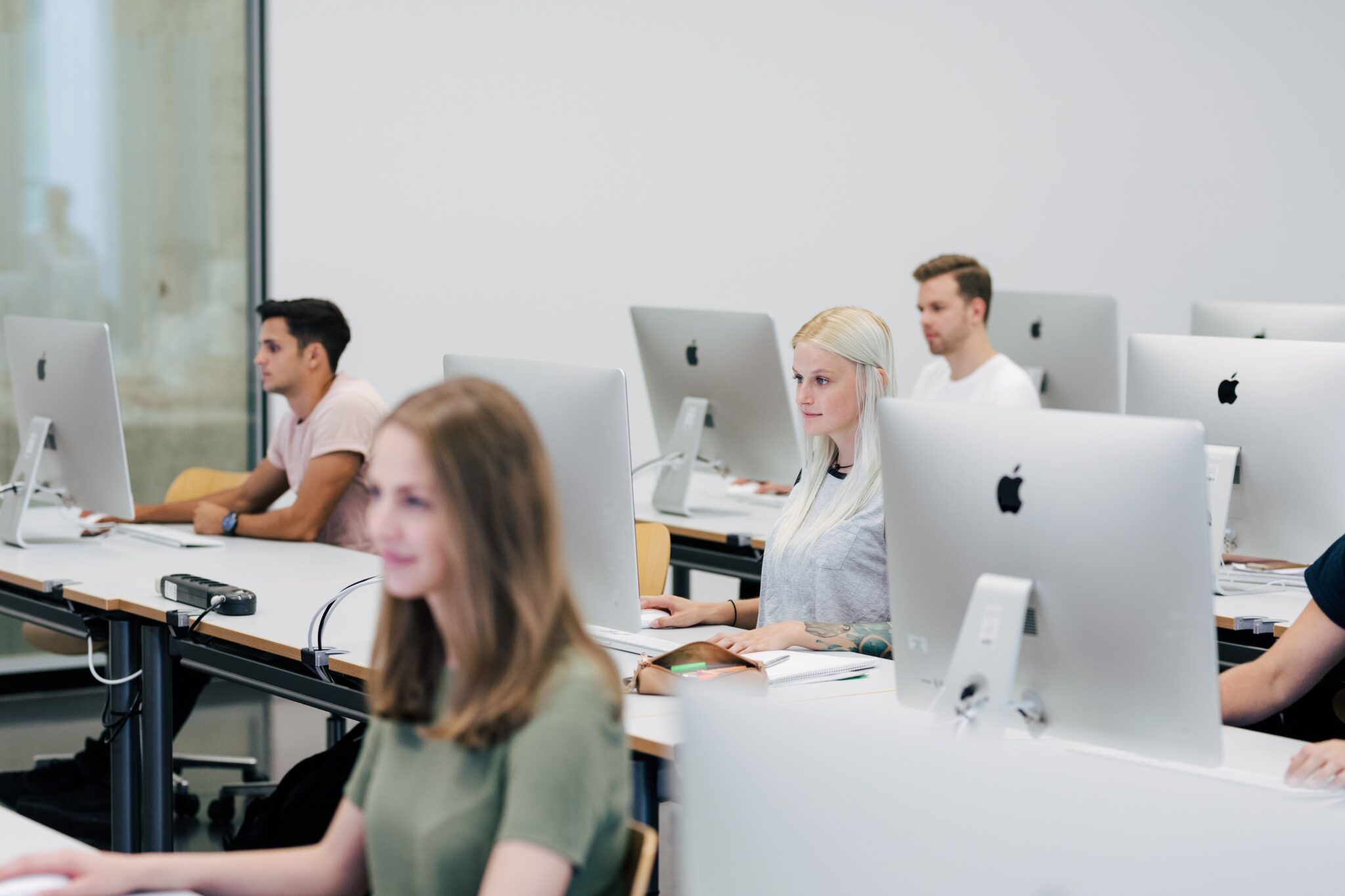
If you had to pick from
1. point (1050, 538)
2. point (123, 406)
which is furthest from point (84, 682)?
point (1050, 538)

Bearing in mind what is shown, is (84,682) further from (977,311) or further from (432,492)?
(432,492)

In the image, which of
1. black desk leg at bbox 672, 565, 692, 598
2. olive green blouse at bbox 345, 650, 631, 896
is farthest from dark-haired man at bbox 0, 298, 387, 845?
olive green blouse at bbox 345, 650, 631, 896

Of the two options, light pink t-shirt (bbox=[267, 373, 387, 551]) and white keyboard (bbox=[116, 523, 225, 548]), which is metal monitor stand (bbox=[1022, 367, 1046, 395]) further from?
white keyboard (bbox=[116, 523, 225, 548])

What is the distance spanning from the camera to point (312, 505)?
3.42 metres

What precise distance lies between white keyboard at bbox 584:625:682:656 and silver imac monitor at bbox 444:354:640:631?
0.50 ft

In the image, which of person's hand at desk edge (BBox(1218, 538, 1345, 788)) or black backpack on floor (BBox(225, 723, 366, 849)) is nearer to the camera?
person's hand at desk edge (BBox(1218, 538, 1345, 788))

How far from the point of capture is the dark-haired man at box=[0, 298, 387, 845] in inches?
135

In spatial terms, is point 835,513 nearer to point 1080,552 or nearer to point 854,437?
point 854,437

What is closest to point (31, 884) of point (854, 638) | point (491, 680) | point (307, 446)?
point (491, 680)

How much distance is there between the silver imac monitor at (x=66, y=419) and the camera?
10.2ft

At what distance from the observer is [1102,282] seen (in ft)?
19.8

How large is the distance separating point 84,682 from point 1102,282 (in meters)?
4.11

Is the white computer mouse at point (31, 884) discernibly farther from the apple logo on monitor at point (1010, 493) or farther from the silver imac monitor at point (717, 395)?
the silver imac monitor at point (717, 395)

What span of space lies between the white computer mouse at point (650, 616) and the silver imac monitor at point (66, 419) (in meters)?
1.22
